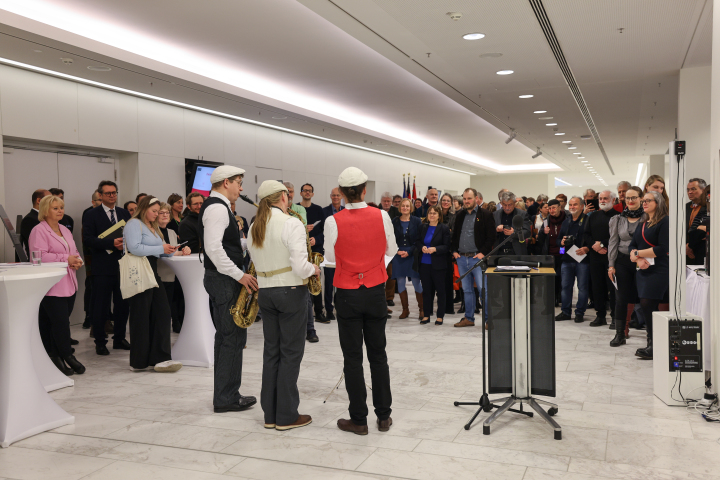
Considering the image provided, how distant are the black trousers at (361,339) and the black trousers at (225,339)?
0.88 meters

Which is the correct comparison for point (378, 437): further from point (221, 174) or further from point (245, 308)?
point (221, 174)

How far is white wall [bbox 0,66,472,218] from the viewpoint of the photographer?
6.94m

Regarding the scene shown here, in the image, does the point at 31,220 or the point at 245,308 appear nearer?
the point at 245,308

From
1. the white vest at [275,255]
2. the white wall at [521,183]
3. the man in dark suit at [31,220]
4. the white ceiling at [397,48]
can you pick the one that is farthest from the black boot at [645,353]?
the white wall at [521,183]

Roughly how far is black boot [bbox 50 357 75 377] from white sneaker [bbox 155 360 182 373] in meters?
0.76

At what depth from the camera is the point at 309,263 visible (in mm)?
3641

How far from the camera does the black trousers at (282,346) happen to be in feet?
12.0

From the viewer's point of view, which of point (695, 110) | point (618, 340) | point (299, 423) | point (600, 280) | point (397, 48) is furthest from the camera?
point (695, 110)

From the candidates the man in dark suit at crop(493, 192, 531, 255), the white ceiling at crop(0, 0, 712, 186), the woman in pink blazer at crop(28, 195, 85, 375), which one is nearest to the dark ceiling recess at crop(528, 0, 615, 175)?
the white ceiling at crop(0, 0, 712, 186)

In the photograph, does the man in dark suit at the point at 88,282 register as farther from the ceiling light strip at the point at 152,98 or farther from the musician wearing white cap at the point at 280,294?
the musician wearing white cap at the point at 280,294

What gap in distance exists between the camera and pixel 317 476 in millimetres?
3080

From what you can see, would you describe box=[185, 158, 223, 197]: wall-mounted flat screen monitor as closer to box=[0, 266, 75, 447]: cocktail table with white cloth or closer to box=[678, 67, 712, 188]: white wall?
box=[0, 266, 75, 447]: cocktail table with white cloth

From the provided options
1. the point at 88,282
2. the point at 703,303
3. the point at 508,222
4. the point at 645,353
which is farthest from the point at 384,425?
the point at 88,282

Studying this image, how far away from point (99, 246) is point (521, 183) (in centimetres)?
2372
